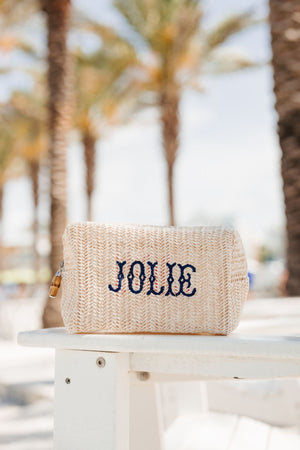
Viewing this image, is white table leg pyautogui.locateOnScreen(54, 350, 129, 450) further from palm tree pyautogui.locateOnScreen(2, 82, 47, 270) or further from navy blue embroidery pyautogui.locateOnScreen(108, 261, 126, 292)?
palm tree pyautogui.locateOnScreen(2, 82, 47, 270)

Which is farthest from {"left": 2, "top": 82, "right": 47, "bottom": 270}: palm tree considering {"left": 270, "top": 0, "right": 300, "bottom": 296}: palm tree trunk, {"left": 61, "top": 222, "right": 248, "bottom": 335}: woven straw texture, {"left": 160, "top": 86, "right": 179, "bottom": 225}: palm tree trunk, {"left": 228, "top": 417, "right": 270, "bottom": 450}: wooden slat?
{"left": 61, "top": 222, "right": 248, "bottom": 335}: woven straw texture

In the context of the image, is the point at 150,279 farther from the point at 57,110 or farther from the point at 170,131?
the point at 170,131

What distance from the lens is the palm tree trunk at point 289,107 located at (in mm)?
3649

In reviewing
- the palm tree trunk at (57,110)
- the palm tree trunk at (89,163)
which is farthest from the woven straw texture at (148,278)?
the palm tree trunk at (89,163)

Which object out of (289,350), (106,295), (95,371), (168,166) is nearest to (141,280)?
(106,295)

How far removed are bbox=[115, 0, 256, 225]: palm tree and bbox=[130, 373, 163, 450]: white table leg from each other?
1025cm

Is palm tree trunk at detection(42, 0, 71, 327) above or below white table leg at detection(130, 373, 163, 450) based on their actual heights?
above

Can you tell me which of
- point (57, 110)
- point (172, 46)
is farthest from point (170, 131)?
point (57, 110)

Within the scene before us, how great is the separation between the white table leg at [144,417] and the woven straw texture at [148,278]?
36cm

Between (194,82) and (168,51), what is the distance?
1373 mm

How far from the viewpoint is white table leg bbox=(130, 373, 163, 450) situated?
1.28 metres

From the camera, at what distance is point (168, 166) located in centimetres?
1197

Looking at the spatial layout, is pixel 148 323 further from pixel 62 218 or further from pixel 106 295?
pixel 62 218

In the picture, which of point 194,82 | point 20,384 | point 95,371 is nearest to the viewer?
point 95,371
